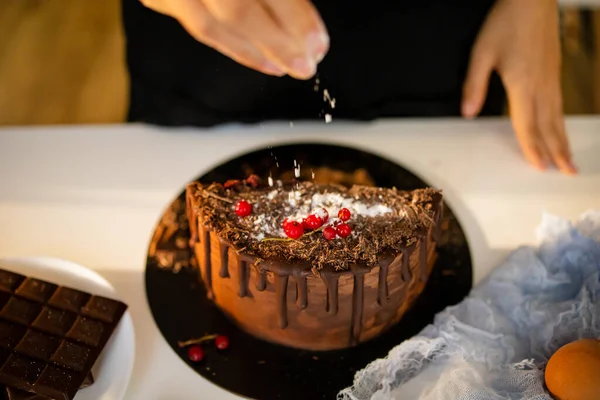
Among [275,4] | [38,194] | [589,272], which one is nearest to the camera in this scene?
[275,4]

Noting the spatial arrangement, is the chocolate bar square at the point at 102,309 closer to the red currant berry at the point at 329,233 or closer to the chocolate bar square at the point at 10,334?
the chocolate bar square at the point at 10,334

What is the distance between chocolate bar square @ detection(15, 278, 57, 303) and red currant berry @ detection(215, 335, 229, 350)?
0.28 meters

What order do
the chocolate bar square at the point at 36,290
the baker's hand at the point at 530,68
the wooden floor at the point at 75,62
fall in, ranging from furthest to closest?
the wooden floor at the point at 75,62, the baker's hand at the point at 530,68, the chocolate bar square at the point at 36,290

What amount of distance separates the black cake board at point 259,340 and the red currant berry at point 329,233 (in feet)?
0.68

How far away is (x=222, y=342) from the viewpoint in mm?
1047

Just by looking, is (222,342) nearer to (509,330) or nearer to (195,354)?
(195,354)

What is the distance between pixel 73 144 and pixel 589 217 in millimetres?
1060

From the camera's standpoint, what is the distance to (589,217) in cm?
115

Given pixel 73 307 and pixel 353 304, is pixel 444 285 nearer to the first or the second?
pixel 353 304

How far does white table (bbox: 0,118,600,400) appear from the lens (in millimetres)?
1212

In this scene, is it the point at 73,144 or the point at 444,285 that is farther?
the point at 73,144

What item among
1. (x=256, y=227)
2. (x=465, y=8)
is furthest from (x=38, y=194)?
(x=465, y=8)

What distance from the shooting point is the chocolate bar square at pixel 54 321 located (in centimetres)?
97

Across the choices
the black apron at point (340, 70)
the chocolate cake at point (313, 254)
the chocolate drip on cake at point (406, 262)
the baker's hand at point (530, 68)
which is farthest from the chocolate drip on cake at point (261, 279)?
the baker's hand at point (530, 68)
